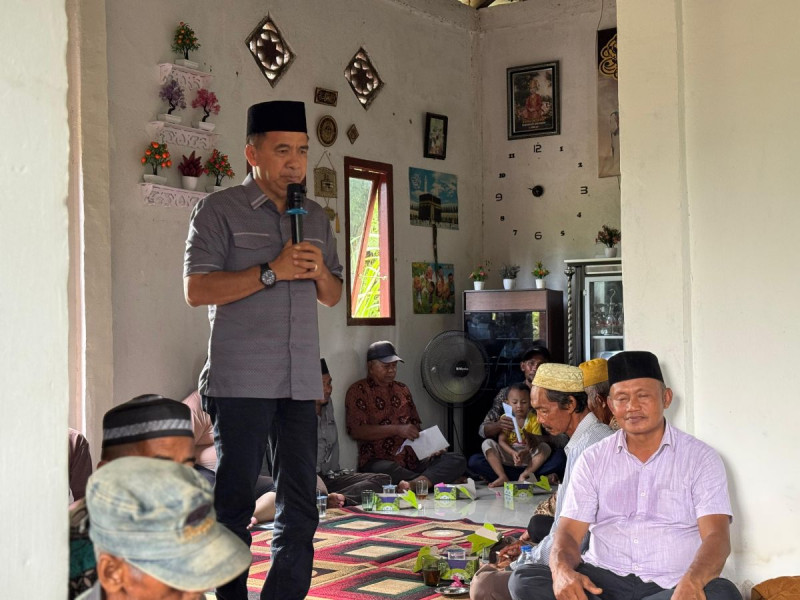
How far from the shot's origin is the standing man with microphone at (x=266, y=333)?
3176mm

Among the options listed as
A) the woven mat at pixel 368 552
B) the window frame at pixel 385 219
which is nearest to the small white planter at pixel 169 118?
the window frame at pixel 385 219

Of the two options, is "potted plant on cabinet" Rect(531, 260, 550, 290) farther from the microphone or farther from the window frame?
the microphone

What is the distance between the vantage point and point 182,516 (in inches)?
61.7

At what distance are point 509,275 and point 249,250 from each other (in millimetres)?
6155

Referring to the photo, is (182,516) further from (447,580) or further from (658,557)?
(447,580)

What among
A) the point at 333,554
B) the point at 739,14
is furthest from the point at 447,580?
the point at 739,14

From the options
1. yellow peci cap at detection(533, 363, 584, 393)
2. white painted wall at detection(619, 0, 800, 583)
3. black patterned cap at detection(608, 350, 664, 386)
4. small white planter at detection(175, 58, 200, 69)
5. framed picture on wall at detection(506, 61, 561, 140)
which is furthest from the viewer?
framed picture on wall at detection(506, 61, 561, 140)

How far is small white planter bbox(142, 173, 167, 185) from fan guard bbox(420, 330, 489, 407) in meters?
3.21

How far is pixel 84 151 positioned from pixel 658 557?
3.87 metres

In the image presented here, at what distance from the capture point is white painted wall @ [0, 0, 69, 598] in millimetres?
1622

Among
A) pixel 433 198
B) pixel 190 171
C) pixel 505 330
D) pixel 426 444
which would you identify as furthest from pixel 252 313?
pixel 433 198

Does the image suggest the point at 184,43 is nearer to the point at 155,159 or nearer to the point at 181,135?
the point at 181,135

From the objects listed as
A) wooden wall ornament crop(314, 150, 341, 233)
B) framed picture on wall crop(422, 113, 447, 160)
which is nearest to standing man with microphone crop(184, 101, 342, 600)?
wooden wall ornament crop(314, 150, 341, 233)

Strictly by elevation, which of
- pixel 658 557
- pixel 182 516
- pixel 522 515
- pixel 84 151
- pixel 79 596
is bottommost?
pixel 522 515
